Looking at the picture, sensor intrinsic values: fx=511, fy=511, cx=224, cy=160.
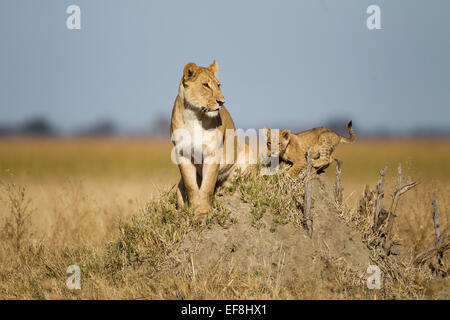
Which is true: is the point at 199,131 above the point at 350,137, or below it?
above

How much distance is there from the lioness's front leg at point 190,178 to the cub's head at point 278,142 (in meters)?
1.78

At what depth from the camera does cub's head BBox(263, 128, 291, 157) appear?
8.87 m

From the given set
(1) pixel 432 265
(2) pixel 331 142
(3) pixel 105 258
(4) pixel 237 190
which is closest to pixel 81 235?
(3) pixel 105 258

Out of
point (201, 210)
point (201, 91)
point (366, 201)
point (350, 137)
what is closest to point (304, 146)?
point (350, 137)

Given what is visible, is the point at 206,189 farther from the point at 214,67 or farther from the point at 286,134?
the point at 286,134

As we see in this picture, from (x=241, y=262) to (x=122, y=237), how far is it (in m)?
2.11

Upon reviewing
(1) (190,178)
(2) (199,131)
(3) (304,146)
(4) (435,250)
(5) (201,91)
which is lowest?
(4) (435,250)

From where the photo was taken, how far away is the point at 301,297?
6.64m

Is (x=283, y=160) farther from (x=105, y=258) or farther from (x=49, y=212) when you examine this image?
(x=49, y=212)

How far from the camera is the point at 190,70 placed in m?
7.32

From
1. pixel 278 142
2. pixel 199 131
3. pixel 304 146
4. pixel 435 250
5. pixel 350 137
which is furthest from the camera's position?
pixel 350 137

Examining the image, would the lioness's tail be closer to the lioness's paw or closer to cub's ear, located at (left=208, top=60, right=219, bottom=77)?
cub's ear, located at (left=208, top=60, right=219, bottom=77)

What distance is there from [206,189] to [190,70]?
177 centimetres
